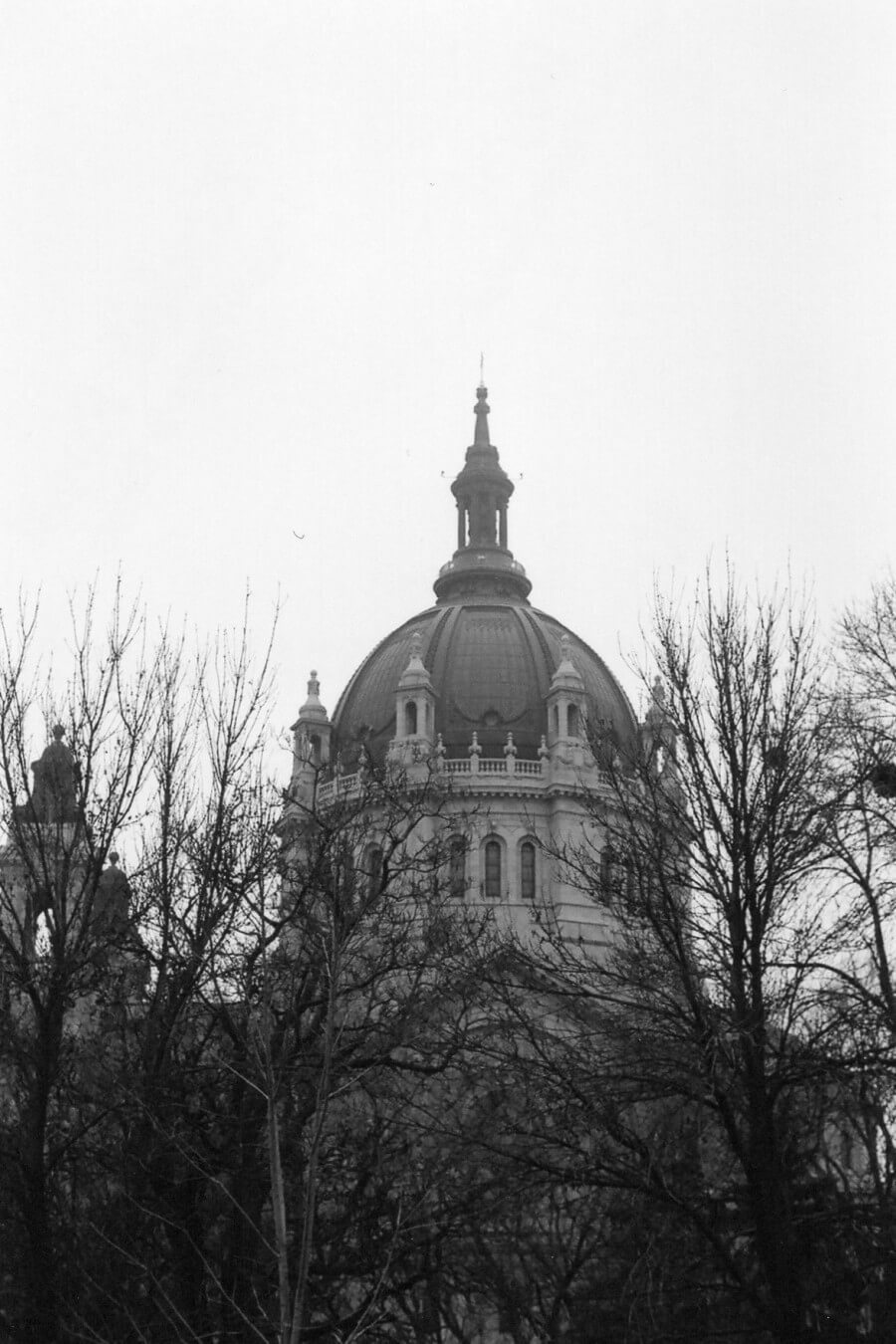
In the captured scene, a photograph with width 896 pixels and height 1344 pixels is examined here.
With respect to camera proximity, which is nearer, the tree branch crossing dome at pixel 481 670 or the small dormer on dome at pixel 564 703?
the small dormer on dome at pixel 564 703

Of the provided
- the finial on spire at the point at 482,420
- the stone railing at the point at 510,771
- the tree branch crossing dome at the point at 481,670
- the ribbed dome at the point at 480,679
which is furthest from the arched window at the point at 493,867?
the finial on spire at the point at 482,420

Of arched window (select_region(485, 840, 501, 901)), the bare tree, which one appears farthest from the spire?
the bare tree

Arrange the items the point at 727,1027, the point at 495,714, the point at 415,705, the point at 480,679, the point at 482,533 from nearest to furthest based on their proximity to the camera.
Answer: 1. the point at 727,1027
2. the point at 415,705
3. the point at 495,714
4. the point at 480,679
5. the point at 482,533

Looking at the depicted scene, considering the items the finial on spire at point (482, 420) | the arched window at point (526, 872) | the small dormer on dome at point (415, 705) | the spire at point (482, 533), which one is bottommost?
the arched window at point (526, 872)

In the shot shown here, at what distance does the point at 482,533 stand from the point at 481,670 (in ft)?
49.7

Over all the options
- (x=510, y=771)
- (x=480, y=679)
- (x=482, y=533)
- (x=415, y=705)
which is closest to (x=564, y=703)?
(x=510, y=771)

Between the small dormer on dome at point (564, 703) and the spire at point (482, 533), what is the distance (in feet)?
38.8

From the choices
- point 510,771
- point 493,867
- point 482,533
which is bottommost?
point 493,867

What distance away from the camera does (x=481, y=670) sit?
86.6m

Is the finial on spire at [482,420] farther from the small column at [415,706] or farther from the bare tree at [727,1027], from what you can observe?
the bare tree at [727,1027]

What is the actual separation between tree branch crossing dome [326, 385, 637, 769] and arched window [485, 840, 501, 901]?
6206 mm

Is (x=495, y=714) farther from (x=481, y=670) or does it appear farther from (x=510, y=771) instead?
(x=510, y=771)

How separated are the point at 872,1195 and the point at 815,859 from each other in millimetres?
3578

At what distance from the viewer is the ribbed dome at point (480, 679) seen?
84.9 metres
